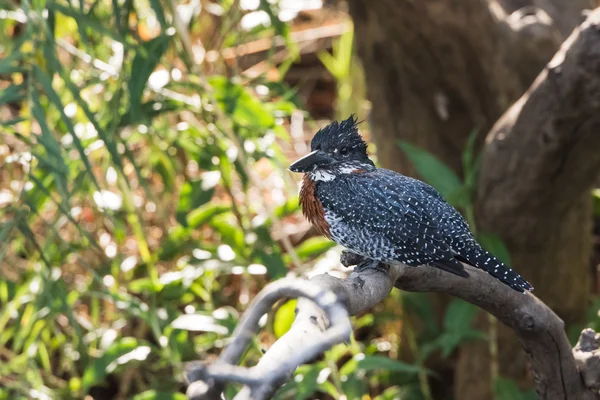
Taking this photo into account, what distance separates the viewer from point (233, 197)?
10.9 ft

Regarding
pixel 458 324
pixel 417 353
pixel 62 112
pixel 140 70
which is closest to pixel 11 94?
pixel 62 112

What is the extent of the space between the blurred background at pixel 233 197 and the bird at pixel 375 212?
48 centimetres

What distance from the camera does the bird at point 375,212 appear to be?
2195 millimetres

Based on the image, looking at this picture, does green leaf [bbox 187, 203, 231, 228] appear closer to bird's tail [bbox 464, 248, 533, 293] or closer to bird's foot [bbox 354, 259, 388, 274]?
bird's foot [bbox 354, 259, 388, 274]

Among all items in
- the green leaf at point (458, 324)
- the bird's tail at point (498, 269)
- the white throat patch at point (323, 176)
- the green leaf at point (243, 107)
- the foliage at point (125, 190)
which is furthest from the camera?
the green leaf at point (243, 107)

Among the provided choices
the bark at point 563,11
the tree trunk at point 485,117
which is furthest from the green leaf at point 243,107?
the bark at point 563,11

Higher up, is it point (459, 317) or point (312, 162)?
point (312, 162)

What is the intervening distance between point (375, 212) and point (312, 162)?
0.22 meters

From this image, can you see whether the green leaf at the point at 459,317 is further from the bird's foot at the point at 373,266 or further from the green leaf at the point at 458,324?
the bird's foot at the point at 373,266

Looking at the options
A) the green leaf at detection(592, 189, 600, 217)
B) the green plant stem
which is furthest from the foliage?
the green leaf at detection(592, 189, 600, 217)

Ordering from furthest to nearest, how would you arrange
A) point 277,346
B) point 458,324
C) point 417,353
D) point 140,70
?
1. point 417,353
2. point 458,324
3. point 140,70
4. point 277,346

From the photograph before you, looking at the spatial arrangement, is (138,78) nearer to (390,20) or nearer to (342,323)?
(390,20)

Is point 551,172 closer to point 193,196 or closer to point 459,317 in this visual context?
point 459,317

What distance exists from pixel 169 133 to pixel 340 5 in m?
2.50
